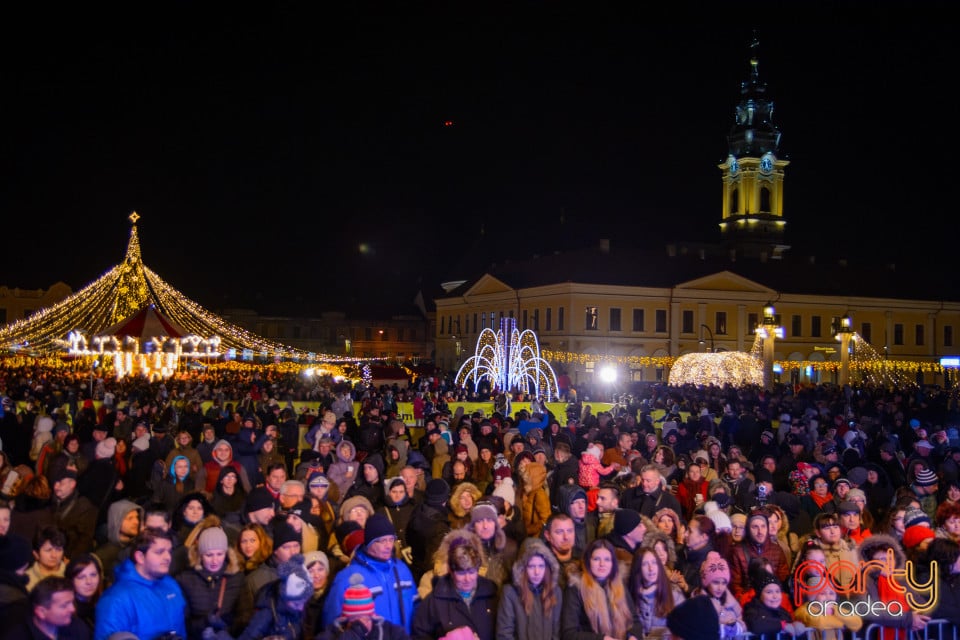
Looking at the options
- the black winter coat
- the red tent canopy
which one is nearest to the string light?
the red tent canopy

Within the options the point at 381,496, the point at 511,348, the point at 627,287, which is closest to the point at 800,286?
the point at 627,287

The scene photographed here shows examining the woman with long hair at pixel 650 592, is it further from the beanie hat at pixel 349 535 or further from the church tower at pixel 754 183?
the church tower at pixel 754 183

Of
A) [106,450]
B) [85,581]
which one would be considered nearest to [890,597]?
[85,581]

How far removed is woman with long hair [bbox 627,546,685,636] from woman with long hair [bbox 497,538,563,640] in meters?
0.44

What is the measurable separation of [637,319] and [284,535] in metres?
51.9

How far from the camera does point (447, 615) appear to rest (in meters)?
5.06

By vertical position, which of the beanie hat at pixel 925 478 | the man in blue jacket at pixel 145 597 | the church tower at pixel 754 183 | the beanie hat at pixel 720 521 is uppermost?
the church tower at pixel 754 183

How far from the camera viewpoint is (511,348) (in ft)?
103

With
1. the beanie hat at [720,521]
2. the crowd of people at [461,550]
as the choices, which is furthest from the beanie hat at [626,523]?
the beanie hat at [720,521]

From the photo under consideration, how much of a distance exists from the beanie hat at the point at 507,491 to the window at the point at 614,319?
157 ft

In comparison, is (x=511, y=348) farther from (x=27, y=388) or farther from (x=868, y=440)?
(x=868, y=440)

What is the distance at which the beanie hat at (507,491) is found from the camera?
8.01 metres

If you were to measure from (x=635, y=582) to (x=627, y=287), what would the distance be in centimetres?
5138

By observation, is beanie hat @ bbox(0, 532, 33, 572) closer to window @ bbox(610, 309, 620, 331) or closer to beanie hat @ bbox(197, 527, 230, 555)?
beanie hat @ bbox(197, 527, 230, 555)
